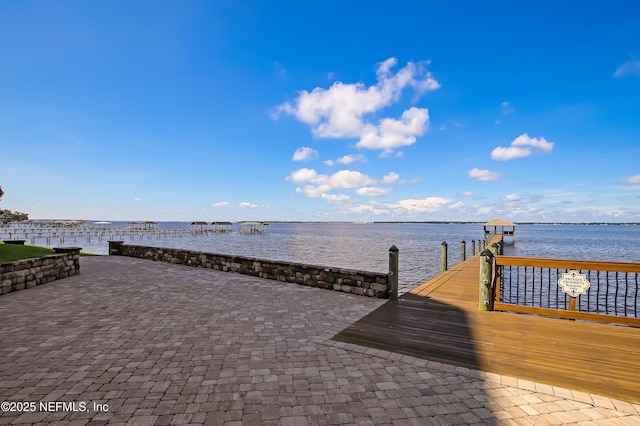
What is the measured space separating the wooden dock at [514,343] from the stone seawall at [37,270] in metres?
10.1

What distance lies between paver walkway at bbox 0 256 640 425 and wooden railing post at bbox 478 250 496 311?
3.14m

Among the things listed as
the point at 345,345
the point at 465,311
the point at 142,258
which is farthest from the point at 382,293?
the point at 142,258

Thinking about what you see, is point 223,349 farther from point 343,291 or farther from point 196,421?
point 343,291

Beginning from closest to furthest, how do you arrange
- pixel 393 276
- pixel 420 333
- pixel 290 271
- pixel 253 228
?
pixel 420 333, pixel 393 276, pixel 290 271, pixel 253 228

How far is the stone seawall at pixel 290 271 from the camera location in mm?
8820

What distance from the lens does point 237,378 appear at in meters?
3.98

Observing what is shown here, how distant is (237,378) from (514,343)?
15.1 ft

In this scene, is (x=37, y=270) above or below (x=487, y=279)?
below

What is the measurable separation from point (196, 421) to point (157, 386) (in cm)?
99

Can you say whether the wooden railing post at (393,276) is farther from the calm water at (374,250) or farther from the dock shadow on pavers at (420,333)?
the calm water at (374,250)

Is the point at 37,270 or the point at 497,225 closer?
the point at 37,270

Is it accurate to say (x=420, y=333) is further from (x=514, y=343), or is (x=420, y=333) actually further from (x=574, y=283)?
(x=574, y=283)

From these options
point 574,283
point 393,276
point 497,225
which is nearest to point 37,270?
point 393,276

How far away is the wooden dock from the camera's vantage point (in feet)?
13.4
